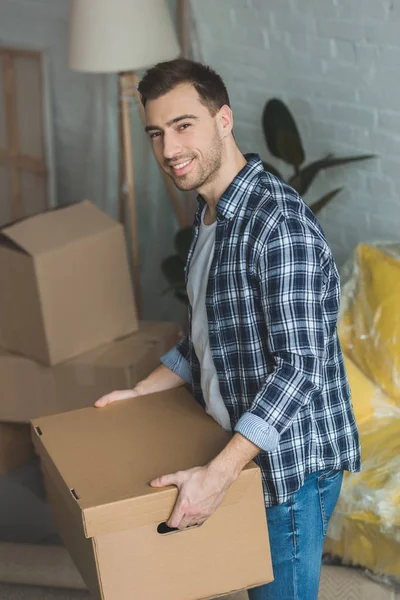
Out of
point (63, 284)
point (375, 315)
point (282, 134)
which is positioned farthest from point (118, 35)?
point (375, 315)

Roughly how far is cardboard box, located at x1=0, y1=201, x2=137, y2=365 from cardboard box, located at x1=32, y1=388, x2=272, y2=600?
1.07 m

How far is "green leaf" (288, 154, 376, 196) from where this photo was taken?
269cm

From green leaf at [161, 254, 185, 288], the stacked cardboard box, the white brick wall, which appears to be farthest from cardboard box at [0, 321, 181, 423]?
the white brick wall

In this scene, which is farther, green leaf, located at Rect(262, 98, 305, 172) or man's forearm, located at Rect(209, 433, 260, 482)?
green leaf, located at Rect(262, 98, 305, 172)

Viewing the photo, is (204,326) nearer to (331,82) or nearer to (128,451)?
(128,451)

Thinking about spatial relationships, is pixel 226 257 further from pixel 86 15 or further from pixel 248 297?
pixel 86 15

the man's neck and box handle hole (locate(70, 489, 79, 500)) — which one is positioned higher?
the man's neck

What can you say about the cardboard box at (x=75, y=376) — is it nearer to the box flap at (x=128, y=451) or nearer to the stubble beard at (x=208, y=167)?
the box flap at (x=128, y=451)

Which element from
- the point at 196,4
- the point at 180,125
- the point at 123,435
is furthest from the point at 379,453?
the point at 196,4

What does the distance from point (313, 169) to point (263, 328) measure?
1434 millimetres

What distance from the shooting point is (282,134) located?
278 cm

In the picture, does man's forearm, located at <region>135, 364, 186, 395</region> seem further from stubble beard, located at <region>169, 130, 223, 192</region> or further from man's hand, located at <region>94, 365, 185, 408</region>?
stubble beard, located at <region>169, 130, 223, 192</region>

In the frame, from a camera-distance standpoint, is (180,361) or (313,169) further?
(313,169)

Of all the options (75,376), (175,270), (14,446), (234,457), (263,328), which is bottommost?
(14,446)
